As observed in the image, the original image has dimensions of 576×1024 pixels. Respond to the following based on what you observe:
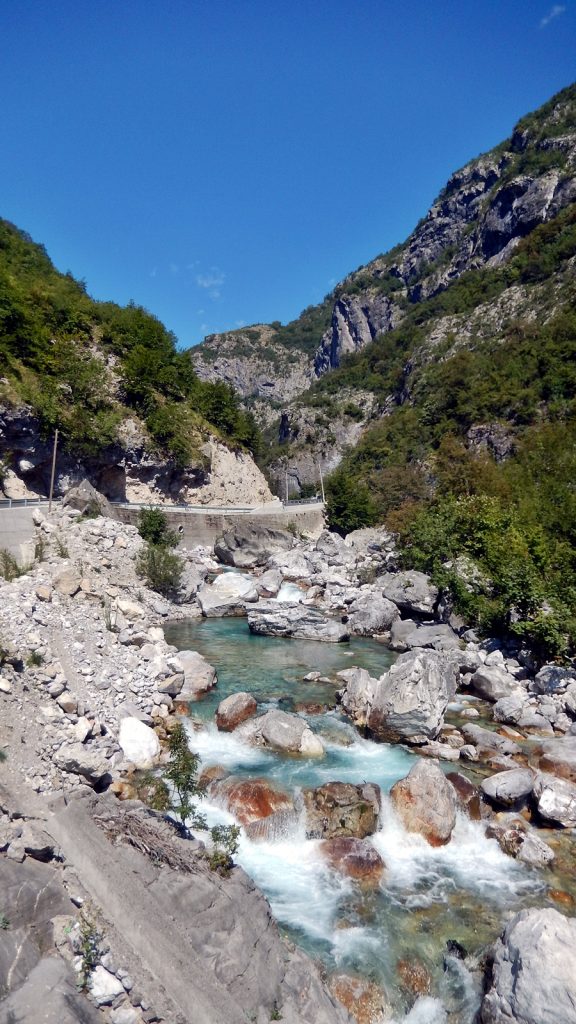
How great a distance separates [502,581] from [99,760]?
1416 cm

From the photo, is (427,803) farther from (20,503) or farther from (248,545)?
(248,545)

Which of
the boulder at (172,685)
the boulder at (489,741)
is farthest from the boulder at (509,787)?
the boulder at (172,685)

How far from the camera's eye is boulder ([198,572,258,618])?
80.0ft

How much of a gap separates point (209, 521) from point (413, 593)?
17.7 meters

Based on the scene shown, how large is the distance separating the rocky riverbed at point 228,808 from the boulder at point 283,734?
5 cm

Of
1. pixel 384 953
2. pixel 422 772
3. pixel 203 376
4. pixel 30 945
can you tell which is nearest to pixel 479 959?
pixel 384 953

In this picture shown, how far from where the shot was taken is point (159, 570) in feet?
76.7

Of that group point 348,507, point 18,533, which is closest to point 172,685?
point 18,533

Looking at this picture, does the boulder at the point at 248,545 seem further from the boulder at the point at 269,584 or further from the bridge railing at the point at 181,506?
the boulder at the point at 269,584

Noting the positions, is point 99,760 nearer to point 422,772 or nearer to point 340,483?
point 422,772

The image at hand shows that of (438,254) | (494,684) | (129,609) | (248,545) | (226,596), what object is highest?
(438,254)

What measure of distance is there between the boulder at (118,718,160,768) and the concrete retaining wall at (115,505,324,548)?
19540 mm

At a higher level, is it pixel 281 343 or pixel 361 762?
pixel 281 343

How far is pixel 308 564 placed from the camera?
3142 cm
